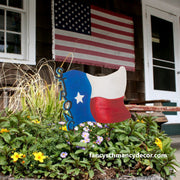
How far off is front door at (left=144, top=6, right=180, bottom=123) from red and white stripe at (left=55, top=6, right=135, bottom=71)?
1.76 feet

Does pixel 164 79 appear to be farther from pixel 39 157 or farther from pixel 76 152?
pixel 39 157

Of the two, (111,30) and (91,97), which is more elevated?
Answer: (111,30)

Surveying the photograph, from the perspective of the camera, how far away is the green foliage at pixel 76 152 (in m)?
1.36

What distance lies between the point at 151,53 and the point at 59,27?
225 cm

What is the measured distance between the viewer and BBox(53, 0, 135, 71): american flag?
13.2 ft

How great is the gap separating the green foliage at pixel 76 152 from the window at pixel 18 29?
2217mm

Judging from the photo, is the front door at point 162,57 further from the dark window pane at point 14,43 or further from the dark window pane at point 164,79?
the dark window pane at point 14,43

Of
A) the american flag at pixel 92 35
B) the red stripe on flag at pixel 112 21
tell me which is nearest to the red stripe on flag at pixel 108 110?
the american flag at pixel 92 35

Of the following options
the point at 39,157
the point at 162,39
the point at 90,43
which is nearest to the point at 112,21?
the point at 90,43

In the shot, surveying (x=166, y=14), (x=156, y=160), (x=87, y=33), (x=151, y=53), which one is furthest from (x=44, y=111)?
(x=166, y=14)

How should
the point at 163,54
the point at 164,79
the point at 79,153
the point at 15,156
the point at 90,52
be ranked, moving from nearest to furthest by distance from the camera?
1. the point at 15,156
2. the point at 79,153
3. the point at 90,52
4. the point at 164,79
5. the point at 163,54

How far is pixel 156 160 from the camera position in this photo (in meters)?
1.50

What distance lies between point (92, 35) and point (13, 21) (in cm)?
138

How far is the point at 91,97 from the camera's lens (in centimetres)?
157
